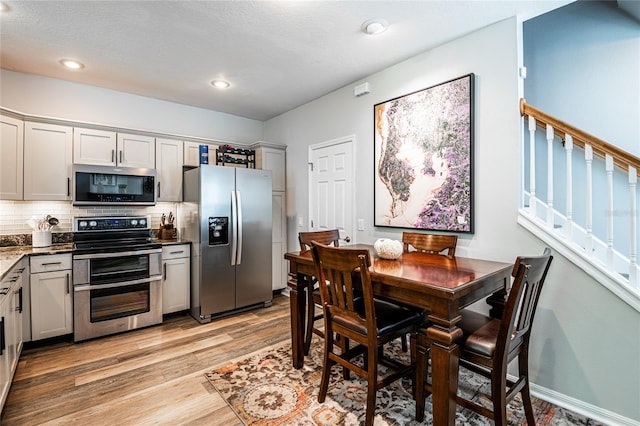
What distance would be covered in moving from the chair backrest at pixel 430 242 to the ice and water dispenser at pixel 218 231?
2.11 meters

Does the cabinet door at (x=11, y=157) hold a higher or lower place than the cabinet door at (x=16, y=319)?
higher

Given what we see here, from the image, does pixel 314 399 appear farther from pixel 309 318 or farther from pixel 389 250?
pixel 389 250

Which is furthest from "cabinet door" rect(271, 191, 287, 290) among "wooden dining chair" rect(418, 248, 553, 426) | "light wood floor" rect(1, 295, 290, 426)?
"wooden dining chair" rect(418, 248, 553, 426)

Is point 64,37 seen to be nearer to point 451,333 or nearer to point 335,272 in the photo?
point 335,272

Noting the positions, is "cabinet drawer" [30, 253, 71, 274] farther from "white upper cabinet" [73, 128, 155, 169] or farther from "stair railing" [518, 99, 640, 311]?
"stair railing" [518, 99, 640, 311]

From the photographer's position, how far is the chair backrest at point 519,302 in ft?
4.71

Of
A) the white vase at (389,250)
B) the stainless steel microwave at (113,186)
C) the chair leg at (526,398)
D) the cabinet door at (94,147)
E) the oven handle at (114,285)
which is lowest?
the chair leg at (526,398)

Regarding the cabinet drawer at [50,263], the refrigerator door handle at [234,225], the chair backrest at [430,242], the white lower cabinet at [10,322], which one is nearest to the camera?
the white lower cabinet at [10,322]

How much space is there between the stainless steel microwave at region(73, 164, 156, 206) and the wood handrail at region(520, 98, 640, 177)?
3870mm

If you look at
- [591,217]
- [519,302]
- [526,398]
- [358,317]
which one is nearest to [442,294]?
[519,302]

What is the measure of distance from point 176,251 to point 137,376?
1.53 meters

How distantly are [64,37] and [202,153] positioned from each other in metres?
1.72

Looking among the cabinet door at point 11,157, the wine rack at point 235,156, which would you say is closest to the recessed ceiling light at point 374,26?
the wine rack at point 235,156

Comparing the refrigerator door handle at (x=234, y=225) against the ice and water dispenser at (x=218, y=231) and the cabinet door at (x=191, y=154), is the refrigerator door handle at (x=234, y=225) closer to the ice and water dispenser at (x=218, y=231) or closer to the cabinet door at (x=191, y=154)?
the ice and water dispenser at (x=218, y=231)
